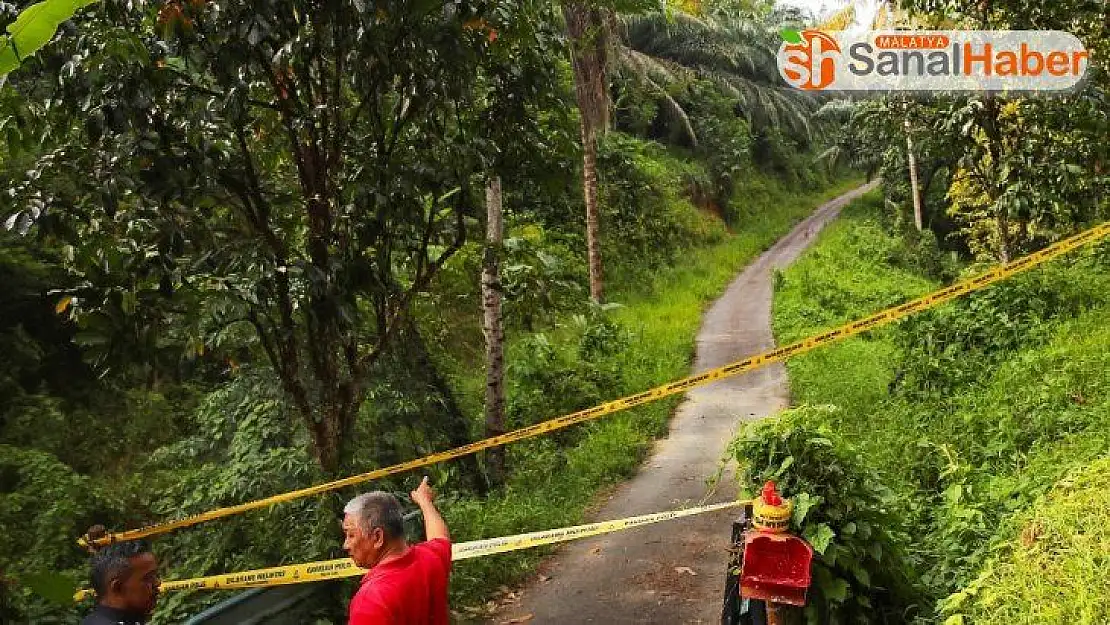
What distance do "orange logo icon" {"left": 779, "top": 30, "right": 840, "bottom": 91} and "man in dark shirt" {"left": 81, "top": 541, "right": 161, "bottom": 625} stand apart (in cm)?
1422

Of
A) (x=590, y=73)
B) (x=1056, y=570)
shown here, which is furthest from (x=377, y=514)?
(x=590, y=73)

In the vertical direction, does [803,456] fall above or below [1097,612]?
above

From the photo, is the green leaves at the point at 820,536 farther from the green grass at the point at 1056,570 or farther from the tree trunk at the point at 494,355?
the tree trunk at the point at 494,355

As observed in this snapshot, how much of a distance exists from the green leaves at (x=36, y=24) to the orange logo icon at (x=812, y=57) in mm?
14881

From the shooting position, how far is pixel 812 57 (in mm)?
15852

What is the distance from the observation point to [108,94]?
3617 millimetres

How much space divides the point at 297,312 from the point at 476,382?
752 centimetres

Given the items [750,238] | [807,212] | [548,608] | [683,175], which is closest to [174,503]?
[548,608]

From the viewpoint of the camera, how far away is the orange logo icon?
15002mm

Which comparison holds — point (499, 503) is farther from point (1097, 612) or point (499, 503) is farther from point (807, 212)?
point (807, 212)

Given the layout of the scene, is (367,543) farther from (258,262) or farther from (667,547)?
(667,547)

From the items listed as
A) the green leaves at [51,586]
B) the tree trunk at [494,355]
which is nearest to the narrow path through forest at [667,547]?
the tree trunk at [494,355]

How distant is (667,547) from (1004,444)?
2.63 meters

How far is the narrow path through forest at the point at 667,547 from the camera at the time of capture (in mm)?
5621
